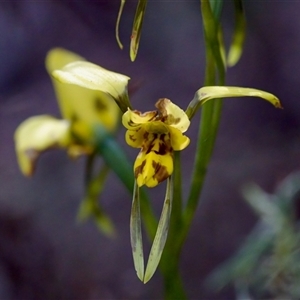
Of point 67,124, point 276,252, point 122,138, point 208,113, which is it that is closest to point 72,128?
point 67,124

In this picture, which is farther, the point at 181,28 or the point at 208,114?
the point at 181,28

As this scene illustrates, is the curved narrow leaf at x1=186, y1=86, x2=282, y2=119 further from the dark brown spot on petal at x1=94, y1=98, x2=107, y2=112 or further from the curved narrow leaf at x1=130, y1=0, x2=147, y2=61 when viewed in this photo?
the dark brown spot on petal at x1=94, y1=98, x2=107, y2=112

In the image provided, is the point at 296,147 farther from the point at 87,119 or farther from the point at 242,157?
the point at 87,119

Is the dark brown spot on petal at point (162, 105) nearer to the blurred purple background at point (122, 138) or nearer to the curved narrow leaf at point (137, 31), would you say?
the curved narrow leaf at point (137, 31)

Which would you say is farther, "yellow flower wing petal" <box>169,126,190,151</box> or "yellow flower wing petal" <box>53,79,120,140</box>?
"yellow flower wing petal" <box>53,79,120,140</box>

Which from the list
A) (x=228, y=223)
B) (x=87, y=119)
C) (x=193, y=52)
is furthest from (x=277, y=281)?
(x=193, y=52)

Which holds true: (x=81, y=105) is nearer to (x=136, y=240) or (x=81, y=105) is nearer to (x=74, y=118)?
(x=74, y=118)

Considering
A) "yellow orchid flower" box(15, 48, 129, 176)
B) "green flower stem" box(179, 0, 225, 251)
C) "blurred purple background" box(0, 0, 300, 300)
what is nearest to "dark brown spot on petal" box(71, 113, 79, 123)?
"yellow orchid flower" box(15, 48, 129, 176)

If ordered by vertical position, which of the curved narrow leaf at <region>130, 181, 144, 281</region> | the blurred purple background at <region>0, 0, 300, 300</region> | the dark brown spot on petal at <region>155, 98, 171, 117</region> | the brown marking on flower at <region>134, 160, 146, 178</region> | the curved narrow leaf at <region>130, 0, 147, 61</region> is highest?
the curved narrow leaf at <region>130, 0, 147, 61</region>
